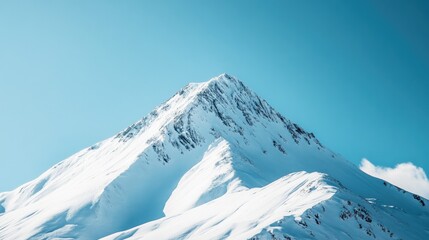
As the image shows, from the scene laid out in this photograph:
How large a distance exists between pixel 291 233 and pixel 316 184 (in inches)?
469

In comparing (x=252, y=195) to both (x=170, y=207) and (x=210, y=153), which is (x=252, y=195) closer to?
(x=170, y=207)

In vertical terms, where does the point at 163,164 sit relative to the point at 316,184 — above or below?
above

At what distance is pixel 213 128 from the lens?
99688 mm

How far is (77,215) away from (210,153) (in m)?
31.8

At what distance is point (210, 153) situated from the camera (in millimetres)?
88125

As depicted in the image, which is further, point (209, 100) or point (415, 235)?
point (209, 100)

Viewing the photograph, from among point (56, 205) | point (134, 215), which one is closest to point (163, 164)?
point (134, 215)

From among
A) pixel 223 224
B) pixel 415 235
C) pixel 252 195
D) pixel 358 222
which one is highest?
pixel 252 195

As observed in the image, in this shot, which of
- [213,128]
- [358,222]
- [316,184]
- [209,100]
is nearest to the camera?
[358,222]

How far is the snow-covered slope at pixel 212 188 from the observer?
34.6 m

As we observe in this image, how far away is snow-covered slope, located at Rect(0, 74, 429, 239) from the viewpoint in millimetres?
34562

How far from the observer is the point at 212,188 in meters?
67.4

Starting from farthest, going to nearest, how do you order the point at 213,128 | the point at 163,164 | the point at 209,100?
the point at 209,100 → the point at 213,128 → the point at 163,164

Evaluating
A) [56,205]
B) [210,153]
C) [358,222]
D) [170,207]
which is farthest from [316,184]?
[56,205]
